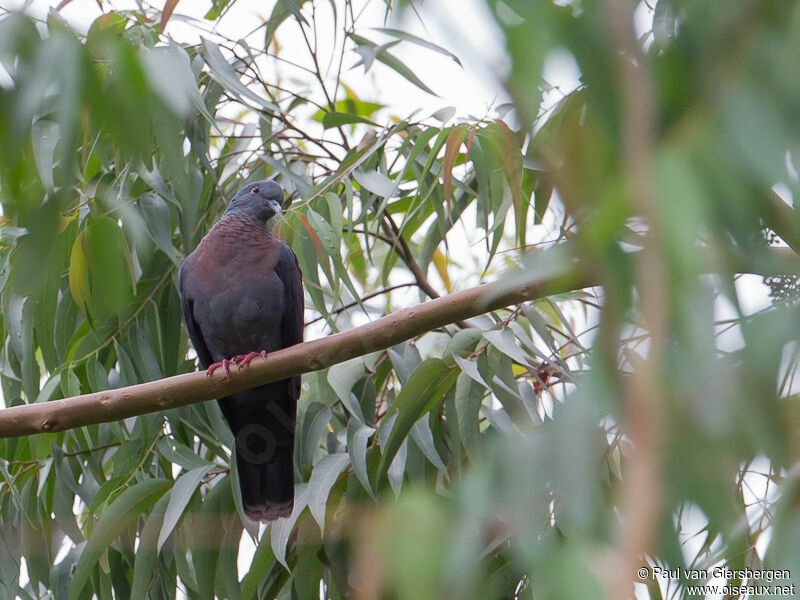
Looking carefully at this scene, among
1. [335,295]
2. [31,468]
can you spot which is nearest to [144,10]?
[335,295]

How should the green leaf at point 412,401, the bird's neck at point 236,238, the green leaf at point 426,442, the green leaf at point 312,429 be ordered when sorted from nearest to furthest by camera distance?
1. the green leaf at point 412,401
2. the green leaf at point 426,442
3. the green leaf at point 312,429
4. the bird's neck at point 236,238

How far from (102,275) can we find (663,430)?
39.6 inches

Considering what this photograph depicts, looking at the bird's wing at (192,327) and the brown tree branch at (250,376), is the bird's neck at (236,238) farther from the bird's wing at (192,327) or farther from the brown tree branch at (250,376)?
the brown tree branch at (250,376)

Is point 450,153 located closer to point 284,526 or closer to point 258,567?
point 284,526

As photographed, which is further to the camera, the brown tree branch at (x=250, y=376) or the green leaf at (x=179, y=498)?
the green leaf at (x=179, y=498)

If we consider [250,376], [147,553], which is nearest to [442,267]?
[250,376]

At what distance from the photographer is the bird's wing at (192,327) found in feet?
9.32

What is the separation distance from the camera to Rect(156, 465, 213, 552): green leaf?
238 centimetres

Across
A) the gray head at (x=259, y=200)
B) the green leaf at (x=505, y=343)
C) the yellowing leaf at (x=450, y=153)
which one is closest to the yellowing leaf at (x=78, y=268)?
the gray head at (x=259, y=200)

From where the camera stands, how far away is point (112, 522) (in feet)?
8.06

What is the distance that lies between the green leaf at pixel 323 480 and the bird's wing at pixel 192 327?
641 millimetres

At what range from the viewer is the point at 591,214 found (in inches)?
35.0

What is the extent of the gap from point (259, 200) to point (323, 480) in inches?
38.0

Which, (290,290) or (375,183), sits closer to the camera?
(375,183)
